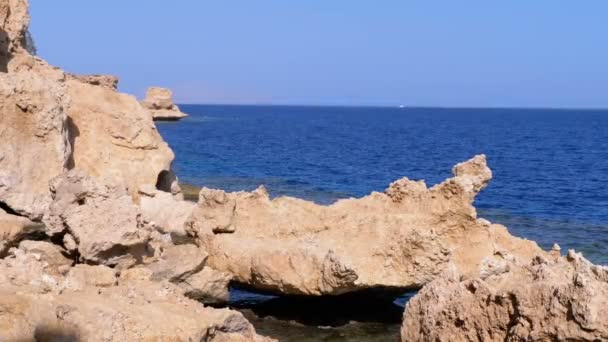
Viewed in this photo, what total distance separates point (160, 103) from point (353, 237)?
96472 mm

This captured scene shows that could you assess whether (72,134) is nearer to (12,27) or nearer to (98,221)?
(12,27)

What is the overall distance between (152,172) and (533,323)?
13248mm

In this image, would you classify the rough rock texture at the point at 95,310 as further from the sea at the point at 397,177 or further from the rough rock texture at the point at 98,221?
the sea at the point at 397,177

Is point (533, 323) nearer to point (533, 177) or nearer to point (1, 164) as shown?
point (1, 164)

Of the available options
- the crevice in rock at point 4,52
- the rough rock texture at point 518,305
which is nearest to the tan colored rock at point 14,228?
the crevice in rock at point 4,52

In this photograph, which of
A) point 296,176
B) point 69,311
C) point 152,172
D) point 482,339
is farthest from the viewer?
point 296,176

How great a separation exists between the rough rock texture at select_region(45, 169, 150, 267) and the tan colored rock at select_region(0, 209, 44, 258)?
0.39m

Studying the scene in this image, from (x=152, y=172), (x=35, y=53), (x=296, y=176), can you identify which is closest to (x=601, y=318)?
(x=152, y=172)

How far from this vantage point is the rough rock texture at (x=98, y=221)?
12773mm

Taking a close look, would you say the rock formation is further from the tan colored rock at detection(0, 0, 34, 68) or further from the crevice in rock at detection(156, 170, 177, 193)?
the crevice in rock at detection(156, 170, 177, 193)

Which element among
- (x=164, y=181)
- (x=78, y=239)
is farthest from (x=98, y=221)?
(x=164, y=181)

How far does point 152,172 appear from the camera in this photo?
20.0 m

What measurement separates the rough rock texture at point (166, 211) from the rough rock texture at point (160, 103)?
82386 mm

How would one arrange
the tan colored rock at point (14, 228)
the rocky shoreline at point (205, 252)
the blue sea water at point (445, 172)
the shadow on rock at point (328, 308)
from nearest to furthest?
the rocky shoreline at point (205, 252) < the tan colored rock at point (14, 228) < the shadow on rock at point (328, 308) < the blue sea water at point (445, 172)
